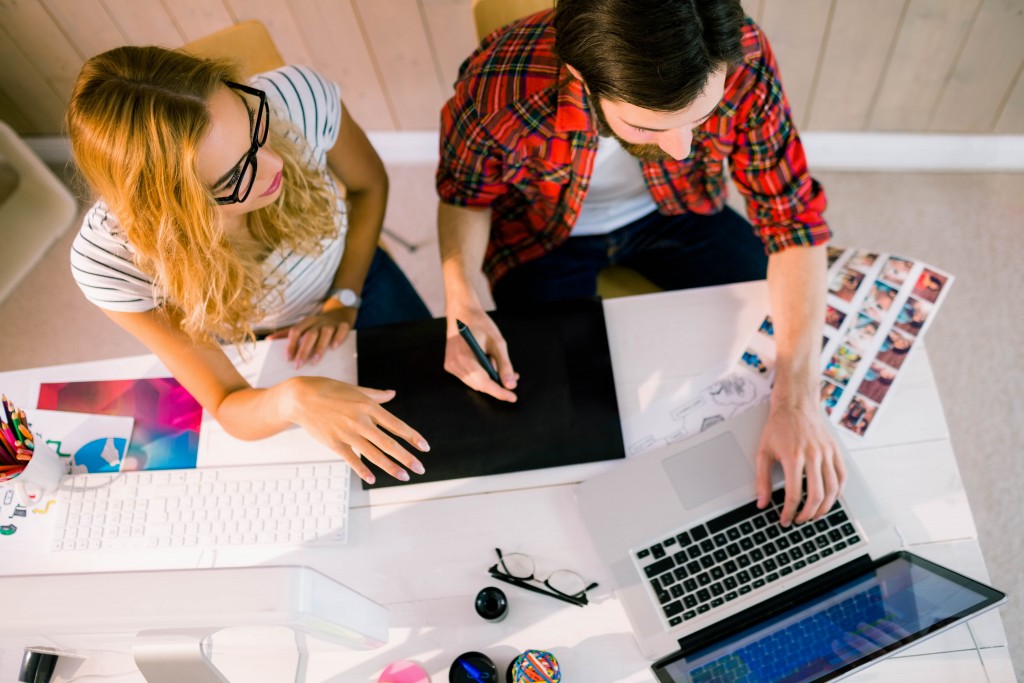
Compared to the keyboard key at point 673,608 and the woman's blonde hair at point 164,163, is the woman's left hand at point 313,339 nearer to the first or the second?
the woman's blonde hair at point 164,163

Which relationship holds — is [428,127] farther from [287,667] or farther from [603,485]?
[287,667]

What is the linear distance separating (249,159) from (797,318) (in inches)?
35.3

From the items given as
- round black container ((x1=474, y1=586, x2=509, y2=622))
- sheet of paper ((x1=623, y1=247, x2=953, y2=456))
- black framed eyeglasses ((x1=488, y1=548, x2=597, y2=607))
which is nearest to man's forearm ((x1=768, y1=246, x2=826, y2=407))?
sheet of paper ((x1=623, y1=247, x2=953, y2=456))

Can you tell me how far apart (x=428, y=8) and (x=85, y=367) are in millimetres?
1151

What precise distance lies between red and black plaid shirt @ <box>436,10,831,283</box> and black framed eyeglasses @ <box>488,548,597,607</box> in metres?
0.65

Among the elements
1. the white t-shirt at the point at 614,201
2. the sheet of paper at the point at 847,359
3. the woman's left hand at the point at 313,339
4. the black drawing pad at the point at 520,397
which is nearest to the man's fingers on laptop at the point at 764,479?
the sheet of paper at the point at 847,359

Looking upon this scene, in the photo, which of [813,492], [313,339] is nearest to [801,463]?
[813,492]

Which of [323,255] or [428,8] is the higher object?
[428,8]

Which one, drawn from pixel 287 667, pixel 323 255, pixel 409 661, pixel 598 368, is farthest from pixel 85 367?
pixel 598 368

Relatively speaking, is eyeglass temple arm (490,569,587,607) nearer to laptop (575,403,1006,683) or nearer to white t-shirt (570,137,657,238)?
laptop (575,403,1006,683)

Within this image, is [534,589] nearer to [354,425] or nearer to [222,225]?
[354,425]

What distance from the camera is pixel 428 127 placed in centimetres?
217

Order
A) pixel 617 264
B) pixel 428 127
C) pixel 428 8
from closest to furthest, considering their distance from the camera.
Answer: pixel 617 264
pixel 428 8
pixel 428 127

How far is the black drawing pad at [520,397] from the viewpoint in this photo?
1124mm
